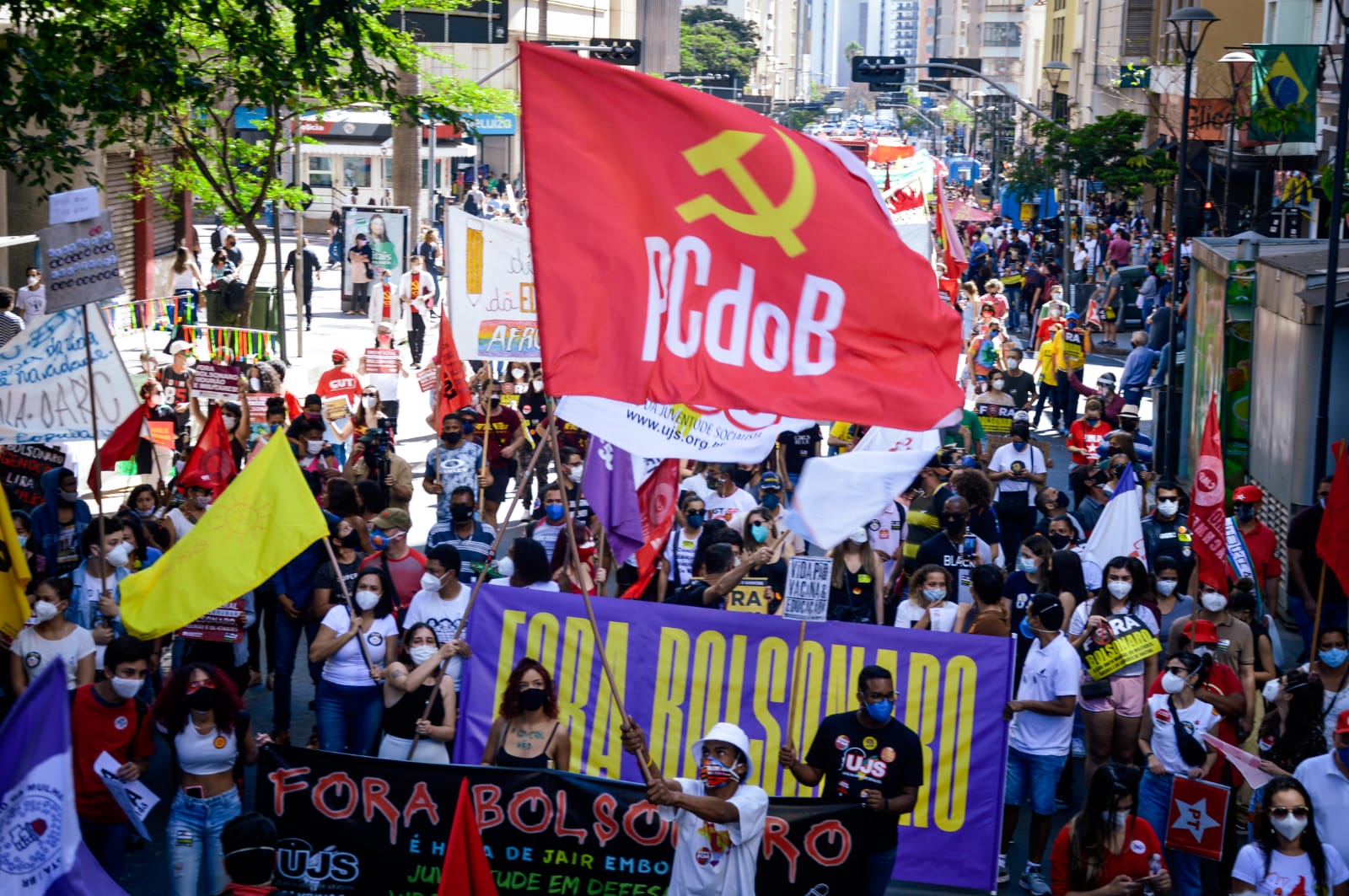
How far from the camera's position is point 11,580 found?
28.7ft

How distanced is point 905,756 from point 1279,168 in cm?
2834

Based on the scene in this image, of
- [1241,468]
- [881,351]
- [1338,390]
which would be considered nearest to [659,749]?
[881,351]

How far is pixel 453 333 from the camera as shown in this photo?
1642cm

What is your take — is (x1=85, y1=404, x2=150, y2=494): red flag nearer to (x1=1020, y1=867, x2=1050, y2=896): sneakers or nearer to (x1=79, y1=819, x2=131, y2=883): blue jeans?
(x1=79, y1=819, x2=131, y2=883): blue jeans

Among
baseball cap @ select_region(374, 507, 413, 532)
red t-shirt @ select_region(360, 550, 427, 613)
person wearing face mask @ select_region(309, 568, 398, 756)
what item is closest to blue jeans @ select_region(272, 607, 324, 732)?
red t-shirt @ select_region(360, 550, 427, 613)

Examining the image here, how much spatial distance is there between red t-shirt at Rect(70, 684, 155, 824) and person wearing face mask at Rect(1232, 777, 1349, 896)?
456cm

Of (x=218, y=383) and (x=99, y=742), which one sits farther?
(x=218, y=383)

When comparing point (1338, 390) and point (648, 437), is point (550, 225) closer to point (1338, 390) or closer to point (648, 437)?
point (648, 437)

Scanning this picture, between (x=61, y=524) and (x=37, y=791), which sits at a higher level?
(x=37, y=791)

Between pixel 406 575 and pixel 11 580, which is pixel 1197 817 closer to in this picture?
pixel 406 575

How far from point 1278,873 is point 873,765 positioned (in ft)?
5.29

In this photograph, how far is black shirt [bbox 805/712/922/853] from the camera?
286 inches

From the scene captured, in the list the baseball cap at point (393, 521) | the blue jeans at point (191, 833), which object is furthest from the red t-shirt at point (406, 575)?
the blue jeans at point (191, 833)

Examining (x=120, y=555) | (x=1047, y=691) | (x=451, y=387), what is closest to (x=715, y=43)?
(x=451, y=387)
